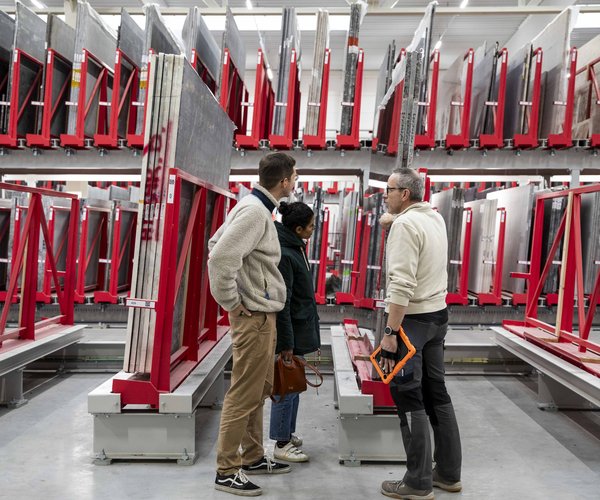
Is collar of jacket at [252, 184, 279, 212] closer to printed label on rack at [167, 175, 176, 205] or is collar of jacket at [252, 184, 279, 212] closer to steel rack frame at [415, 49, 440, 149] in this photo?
printed label on rack at [167, 175, 176, 205]

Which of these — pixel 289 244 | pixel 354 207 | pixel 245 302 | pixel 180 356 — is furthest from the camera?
pixel 354 207

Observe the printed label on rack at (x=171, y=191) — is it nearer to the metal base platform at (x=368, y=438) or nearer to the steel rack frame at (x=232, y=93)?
the metal base platform at (x=368, y=438)

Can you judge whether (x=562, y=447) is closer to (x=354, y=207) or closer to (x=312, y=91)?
(x=354, y=207)

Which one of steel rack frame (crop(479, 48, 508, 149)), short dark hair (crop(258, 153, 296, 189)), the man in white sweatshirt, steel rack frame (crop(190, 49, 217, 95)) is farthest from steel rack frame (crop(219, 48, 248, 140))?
the man in white sweatshirt

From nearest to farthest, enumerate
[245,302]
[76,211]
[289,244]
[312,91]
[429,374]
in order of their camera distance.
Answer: [245,302]
[429,374]
[289,244]
[76,211]
[312,91]

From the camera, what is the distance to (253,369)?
304cm

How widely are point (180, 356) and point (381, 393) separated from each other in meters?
1.47

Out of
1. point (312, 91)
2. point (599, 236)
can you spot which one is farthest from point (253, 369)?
point (599, 236)

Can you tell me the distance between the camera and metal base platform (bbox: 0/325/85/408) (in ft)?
14.0

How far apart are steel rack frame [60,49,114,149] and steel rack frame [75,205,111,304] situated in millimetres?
875

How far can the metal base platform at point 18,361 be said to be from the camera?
4273mm

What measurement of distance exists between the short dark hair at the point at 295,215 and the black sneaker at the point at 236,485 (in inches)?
59.9

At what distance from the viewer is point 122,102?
237 inches

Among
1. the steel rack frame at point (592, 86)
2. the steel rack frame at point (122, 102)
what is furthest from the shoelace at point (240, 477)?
the steel rack frame at point (592, 86)
